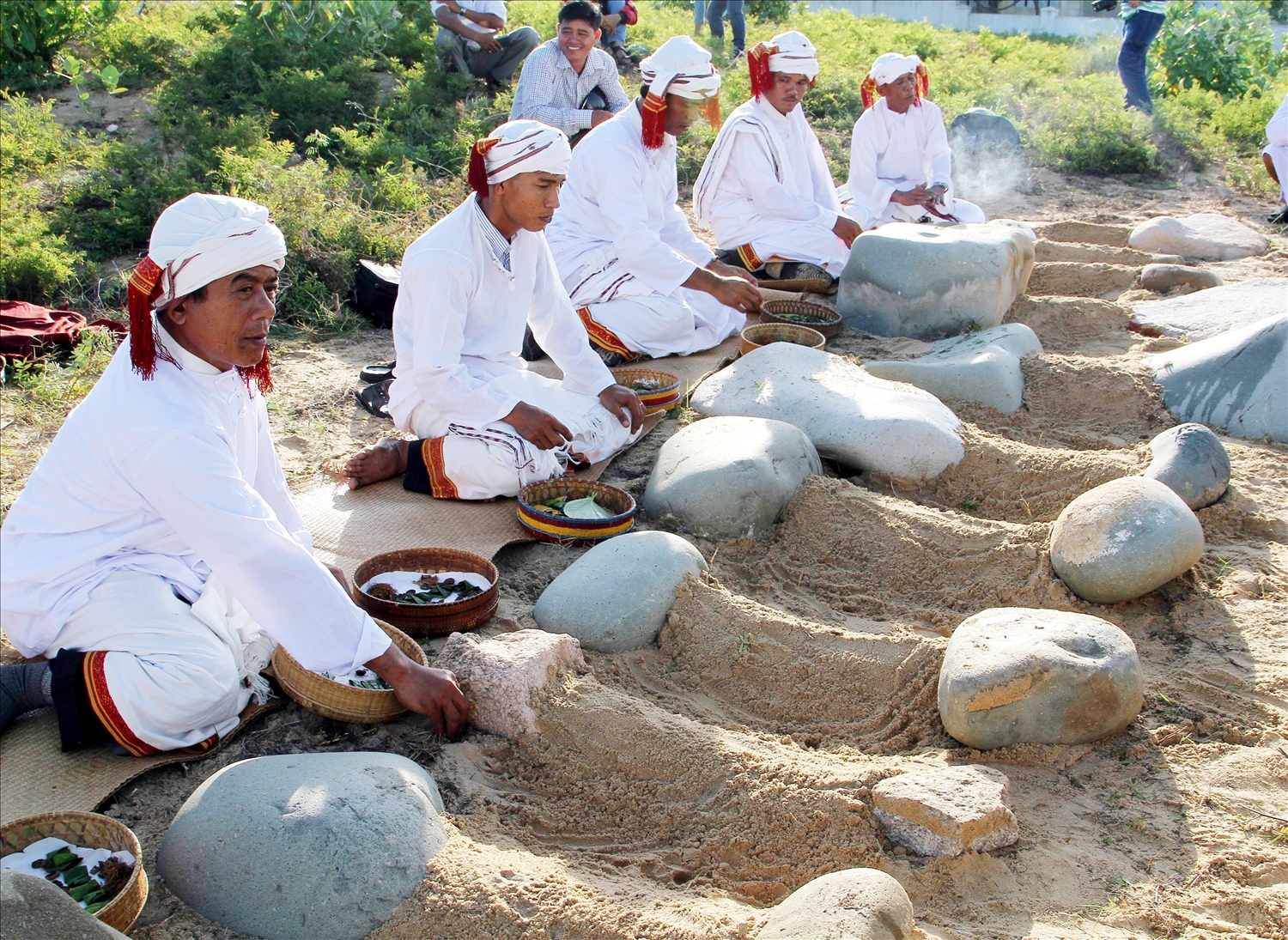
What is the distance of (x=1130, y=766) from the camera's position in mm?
2783

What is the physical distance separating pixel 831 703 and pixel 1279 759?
1.12 m

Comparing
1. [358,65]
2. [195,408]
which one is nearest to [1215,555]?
[195,408]

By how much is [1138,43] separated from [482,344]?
30.4ft

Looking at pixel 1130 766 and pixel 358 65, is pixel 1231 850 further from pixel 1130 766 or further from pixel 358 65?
pixel 358 65

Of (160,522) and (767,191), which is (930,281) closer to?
(767,191)

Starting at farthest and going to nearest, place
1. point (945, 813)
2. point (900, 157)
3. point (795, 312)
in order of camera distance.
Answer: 1. point (900, 157)
2. point (795, 312)
3. point (945, 813)

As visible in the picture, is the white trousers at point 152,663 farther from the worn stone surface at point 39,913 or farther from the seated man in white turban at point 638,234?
the seated man in white turban at point 638,234

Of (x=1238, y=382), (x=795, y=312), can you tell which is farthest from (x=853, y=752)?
(x=795, y=312)

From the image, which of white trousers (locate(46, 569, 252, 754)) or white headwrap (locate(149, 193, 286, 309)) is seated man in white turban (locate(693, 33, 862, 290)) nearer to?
white headwrap (locate(149, 193, 286, 309))

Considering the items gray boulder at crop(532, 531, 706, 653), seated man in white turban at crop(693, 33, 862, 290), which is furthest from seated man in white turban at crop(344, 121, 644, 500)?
seated man in white turban at crop(693, 33, 862, 290)

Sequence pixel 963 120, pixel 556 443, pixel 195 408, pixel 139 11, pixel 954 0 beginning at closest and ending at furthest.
Result: pixel 195 408, pixel 556 443, pixel 963 120, pixel 139 11, pixel 954 0

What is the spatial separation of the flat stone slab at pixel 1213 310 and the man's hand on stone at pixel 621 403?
3.10 metres

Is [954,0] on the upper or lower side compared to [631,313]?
upper

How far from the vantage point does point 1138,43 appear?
35.4ft
